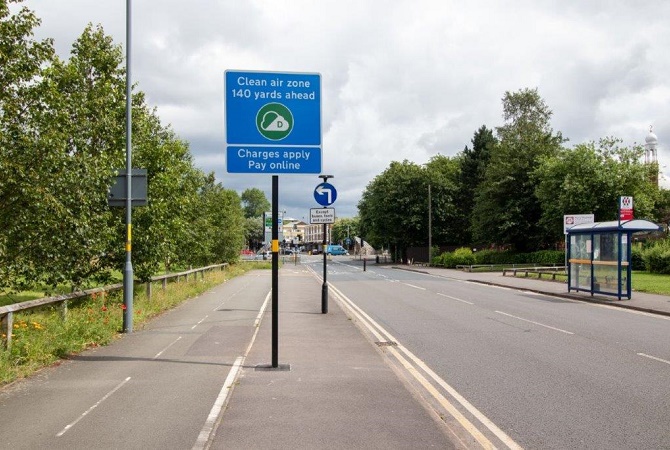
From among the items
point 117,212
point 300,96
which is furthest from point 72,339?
point 117,212

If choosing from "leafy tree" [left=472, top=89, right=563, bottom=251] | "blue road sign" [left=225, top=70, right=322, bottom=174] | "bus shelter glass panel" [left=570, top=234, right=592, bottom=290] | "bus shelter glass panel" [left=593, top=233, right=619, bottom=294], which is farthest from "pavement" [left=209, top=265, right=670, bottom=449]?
"leafy tree" [left=472, top=89, right=563, bottom=251]

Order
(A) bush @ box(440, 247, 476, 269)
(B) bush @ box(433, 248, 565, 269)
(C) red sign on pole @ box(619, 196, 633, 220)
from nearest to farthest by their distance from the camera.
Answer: (C) red sign on pole @ box(619, 196, 633, 220) → (B) bush @ box(433, 248, 565, 269) → (A) bush @ box(440, 247, 476, 269)

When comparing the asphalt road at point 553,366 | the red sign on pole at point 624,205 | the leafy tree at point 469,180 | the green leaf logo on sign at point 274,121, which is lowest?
the asphalt road at point 553,366

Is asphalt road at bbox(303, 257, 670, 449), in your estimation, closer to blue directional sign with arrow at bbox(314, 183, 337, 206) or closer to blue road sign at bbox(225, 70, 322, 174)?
blue directional sign with arrow at bbox(314, 183, 337, 206)

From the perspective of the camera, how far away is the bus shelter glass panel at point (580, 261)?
20.7 metres

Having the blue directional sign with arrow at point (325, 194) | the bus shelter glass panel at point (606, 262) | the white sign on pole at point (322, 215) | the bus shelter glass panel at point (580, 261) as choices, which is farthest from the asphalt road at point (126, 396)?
the bus shelter glass panel at point (580, 261)

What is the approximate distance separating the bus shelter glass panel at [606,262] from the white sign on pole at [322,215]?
9.15m

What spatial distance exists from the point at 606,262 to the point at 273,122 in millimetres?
14958

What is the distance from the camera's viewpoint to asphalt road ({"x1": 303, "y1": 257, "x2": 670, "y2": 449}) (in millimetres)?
5695

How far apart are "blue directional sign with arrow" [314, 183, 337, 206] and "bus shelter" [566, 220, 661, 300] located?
8976 millimetres

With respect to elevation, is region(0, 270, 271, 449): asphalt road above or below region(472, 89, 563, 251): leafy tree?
below

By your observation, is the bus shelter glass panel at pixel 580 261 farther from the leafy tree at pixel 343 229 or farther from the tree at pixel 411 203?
the leafy tree at pixel 343 229

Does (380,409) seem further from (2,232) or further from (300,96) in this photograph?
(2,232)

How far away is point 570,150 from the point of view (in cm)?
4925
